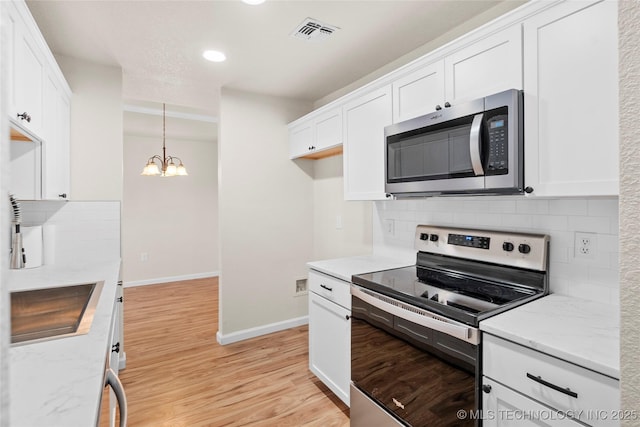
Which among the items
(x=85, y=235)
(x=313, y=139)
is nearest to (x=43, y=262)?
(x=85, y=235)

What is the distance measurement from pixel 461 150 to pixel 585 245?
68cm

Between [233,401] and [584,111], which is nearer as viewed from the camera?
[584,111]

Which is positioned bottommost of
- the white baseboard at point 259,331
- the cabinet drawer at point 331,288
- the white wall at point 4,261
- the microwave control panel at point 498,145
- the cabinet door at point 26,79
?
the white baseboard at point 259,331

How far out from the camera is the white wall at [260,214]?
3174 millimetres

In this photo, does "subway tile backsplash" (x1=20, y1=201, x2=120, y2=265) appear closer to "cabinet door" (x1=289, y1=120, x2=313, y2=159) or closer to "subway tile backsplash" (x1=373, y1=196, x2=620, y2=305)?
"cabinet door" (x1=289, y1=120, x2=313, y2=159)

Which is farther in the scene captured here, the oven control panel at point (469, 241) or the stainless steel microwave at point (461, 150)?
the oven control panel at point (469, 241)

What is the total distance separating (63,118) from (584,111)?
2999mm

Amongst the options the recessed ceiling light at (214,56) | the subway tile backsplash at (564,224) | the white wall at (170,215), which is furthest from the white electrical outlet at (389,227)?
the white wall at (170,215)

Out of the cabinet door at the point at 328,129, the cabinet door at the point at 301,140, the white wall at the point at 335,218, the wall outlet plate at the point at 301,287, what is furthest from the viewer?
the wall outlet plate at the point at 301,287

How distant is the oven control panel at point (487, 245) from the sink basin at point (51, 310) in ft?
6.04

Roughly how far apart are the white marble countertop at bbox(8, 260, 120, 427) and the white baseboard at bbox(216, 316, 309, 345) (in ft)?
6.45

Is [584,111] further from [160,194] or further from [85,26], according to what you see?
[160,194]

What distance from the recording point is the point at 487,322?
126cm

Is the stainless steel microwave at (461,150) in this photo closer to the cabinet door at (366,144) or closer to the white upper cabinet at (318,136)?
the cabinet door at (366,144)
